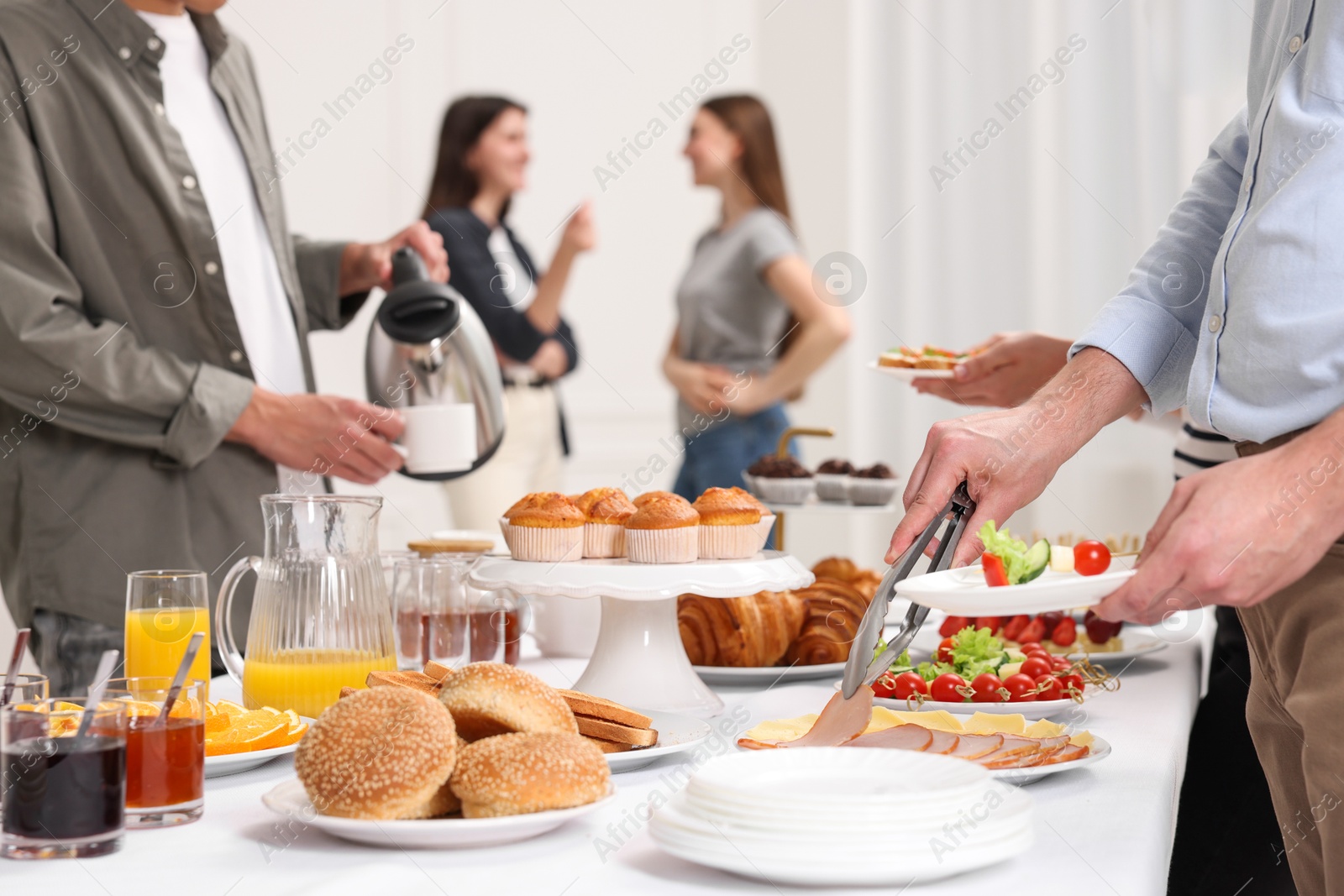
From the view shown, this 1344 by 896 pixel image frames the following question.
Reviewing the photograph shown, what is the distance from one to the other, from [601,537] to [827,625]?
35 cm

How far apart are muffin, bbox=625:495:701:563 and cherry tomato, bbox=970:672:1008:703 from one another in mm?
304

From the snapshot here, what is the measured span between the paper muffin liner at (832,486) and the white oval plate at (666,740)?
88cm

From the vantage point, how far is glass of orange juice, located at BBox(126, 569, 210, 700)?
115 cm

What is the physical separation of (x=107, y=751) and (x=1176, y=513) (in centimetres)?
69

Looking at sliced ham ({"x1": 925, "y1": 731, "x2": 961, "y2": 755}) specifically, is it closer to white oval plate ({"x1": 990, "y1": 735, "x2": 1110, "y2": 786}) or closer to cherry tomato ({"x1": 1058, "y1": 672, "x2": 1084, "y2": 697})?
white oval plate ({"x1": 990, "y1": 735, "x2": 1110, "y2": 786})

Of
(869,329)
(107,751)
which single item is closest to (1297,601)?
(107,751)

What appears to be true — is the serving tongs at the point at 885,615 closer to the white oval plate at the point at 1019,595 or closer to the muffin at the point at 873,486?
the white oval plate at the point at 1019,595

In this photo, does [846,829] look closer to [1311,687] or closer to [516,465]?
[1311,687]

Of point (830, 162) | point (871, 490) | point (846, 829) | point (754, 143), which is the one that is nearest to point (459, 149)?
point (754, 143)

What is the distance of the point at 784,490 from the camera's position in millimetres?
1903

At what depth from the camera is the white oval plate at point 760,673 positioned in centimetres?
137

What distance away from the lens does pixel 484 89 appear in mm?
4422

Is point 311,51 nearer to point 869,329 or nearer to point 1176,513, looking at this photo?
point 869,329

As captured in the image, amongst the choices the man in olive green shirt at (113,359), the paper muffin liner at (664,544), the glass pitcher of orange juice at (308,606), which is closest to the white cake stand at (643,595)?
the paper muffin liner at (664,544)
